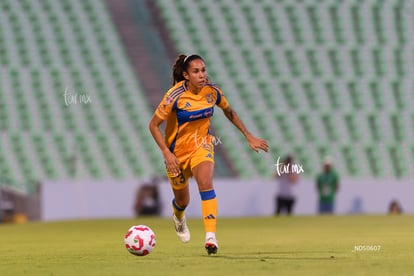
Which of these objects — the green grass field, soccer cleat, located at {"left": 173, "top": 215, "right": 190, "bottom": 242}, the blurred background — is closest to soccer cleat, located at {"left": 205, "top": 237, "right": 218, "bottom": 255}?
the green grass field

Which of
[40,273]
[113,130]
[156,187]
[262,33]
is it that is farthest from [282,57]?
[40,273]

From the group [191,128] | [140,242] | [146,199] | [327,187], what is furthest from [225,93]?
[140,242]

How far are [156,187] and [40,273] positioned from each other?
14.3 meters

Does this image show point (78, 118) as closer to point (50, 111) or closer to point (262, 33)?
point (50, 111)

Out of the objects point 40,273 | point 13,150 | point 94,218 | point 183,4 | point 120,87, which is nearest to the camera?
point 40,273

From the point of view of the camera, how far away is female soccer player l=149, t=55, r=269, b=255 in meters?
8.91

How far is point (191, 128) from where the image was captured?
30.5ft

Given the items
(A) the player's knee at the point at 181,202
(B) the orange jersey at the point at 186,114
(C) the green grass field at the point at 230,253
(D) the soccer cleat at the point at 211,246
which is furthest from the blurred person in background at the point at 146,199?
(D) the soccer cleat at the point at 211,246

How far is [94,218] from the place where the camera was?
21.1 meters

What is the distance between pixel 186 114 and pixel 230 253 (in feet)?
4.40

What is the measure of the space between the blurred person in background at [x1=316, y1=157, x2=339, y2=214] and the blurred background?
1146mm

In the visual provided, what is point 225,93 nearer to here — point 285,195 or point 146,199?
point 285,195

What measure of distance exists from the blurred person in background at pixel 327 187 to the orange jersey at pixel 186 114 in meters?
11.8

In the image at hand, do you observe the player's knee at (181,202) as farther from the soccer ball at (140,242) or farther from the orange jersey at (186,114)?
the soccer ball at (140,242)
